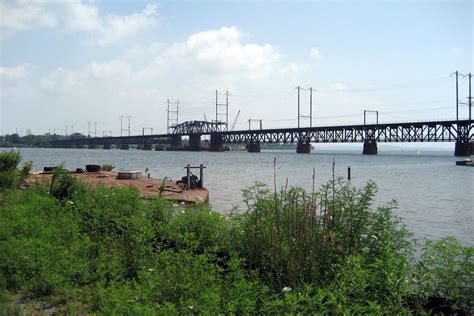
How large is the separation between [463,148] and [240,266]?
146 m

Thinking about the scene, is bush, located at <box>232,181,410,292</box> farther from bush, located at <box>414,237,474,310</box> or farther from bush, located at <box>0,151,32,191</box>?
bush, located at <box>0,151,32,191</box>

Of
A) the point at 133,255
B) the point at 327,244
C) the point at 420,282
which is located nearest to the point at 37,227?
the point at 133,255

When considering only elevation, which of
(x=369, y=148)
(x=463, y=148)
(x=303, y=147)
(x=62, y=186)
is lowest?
(x=369, y=148)

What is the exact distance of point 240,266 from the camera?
8.27 meters

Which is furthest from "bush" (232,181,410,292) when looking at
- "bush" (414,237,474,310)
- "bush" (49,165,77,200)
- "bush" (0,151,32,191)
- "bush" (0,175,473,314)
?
"bush" (0,151,32,191)

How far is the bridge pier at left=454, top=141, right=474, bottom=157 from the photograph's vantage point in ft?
448

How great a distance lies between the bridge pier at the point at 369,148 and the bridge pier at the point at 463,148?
3103cm

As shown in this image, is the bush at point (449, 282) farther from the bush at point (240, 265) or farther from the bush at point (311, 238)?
the bush at point (311, 238)

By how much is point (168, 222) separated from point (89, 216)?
250 cm

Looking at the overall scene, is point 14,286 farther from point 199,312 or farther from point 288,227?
point 288,227

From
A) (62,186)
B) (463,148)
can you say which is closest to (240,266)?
(62,186)

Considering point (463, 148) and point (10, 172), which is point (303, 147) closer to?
point (463, 148)

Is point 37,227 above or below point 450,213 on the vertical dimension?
above

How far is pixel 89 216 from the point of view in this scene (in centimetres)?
1211
